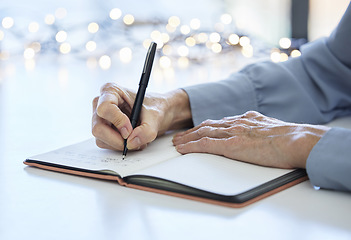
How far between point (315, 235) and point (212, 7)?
3090 mm

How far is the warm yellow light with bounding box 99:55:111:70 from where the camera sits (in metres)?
2.18

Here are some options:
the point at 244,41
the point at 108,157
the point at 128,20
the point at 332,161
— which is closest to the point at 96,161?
the point at 108,157

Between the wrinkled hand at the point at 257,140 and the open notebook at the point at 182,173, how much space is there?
1 cm

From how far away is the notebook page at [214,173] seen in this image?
0.59 meters

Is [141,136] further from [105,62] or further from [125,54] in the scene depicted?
[125,54]

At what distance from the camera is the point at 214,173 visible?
2.09 ft

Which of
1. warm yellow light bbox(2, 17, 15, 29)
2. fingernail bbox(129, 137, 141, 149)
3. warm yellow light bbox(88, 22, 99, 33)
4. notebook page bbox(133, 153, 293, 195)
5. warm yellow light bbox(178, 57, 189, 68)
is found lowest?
warm yellow light bbox(178, 57, 189, 68)

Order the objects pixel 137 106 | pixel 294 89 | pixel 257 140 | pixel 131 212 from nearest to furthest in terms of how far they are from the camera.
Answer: pixel 131 212 < pixel 257 140 < pixel 137 106 < pixel 294 89

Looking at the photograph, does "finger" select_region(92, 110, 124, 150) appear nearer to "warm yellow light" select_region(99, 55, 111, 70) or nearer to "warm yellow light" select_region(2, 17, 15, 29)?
"warm yellow light" select_region(99, 55, 111, 70)

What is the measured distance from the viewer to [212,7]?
3.45 metres

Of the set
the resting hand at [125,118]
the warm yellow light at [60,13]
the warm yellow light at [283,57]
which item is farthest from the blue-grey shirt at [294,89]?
the warm yellow light at [60,13]

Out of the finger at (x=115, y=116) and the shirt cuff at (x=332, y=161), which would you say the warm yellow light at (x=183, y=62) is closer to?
the finger at (x=115, y=116)

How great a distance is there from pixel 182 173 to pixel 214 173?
0.04 metres

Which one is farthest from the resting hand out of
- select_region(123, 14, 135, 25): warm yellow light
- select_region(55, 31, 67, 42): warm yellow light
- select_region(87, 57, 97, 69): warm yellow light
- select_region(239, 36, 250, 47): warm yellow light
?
select_region(123, 14, 135, 25): warm yellow light
